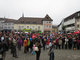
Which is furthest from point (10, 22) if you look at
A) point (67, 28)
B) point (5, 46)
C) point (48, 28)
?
point (5, 46)

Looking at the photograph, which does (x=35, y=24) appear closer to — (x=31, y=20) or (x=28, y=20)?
(x=31, y=20)

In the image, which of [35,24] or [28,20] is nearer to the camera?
[35,24]

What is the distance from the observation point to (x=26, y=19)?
58.9 meters

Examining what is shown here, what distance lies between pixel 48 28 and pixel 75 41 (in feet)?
143

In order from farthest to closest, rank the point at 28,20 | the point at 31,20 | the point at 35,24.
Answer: the point at 31,20, the point at 28,20, the point at 35,24

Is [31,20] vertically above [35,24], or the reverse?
[31,20]

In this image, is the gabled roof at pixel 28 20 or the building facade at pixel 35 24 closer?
the building facade at pixel 35 24

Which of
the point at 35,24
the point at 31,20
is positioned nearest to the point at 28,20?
the point at 31,20

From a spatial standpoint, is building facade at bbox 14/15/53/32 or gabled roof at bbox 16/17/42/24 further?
gabled roof at bbox 16/17/42/24

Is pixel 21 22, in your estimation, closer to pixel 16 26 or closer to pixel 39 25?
pixel 16 26

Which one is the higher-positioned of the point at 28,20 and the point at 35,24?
the point at 28,20

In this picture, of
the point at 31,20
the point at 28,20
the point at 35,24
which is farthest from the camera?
the point at 31,20

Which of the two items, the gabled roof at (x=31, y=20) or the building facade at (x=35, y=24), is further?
the gabled roof at (x=31, y=20)

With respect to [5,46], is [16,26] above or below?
above
